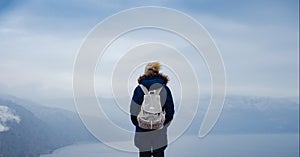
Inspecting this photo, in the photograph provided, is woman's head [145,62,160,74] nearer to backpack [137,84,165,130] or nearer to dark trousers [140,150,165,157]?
backpack [137,84,165,130]

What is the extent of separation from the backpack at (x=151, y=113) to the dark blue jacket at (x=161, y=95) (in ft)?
0.18

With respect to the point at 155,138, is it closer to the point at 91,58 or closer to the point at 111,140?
the point at 111,140

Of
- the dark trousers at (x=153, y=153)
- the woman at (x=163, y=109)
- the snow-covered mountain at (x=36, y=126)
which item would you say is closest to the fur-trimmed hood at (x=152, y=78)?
the woman at (x=163, y=109)

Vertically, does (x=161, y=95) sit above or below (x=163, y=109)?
above

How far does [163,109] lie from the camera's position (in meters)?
5.95

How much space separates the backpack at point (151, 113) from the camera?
5770 mm

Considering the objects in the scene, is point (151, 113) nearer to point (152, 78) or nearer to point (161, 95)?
point (161, 95)

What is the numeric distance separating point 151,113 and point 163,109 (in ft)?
0.70

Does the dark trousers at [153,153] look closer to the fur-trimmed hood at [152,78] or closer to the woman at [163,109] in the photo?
the woman at [163,109]

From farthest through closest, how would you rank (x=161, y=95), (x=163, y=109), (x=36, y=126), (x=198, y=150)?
(x=36, y=126) < (x=198, y=150) < (x=163, y=109) < (x=161, y=95)

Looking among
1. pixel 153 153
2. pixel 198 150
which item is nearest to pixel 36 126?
pixel 198 150

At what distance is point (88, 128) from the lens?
6.00 meters

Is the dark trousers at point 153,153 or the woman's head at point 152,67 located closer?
the woman's head at point 152,67

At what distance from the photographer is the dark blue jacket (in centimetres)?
579
